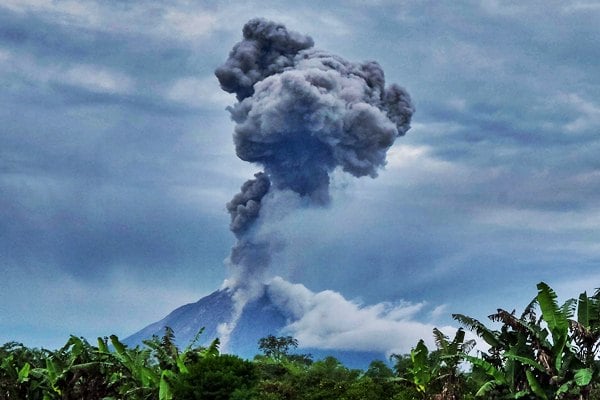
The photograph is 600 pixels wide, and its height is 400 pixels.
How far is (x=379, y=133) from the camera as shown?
375 ft

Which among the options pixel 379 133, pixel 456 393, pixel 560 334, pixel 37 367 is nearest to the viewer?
pixel 560 334

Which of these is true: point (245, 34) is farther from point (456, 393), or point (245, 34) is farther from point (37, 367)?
point (456, 393)

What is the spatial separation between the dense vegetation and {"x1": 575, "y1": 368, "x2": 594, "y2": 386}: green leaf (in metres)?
0.04

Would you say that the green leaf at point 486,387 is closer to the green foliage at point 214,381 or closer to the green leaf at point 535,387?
the green leaf at point 535,387

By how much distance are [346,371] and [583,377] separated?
2718cm

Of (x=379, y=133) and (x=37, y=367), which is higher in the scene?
(x=379, y=133)

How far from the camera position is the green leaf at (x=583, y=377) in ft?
98.5

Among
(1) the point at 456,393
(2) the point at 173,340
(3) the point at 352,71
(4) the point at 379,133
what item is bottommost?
(1) the point at 456,393

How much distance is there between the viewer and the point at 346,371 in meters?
55.9

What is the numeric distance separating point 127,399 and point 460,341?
17132 mm

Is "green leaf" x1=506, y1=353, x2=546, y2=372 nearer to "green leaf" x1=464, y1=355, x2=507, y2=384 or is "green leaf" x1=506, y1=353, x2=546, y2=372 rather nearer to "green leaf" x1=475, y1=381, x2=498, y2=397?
"green leaf" x1=464, y1=355, x2=507, y2=384

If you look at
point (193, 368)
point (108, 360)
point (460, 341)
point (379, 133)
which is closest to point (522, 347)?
point (460, 341)

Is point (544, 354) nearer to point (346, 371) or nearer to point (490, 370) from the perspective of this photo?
point (490, 370)

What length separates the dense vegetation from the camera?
32.0 metres
